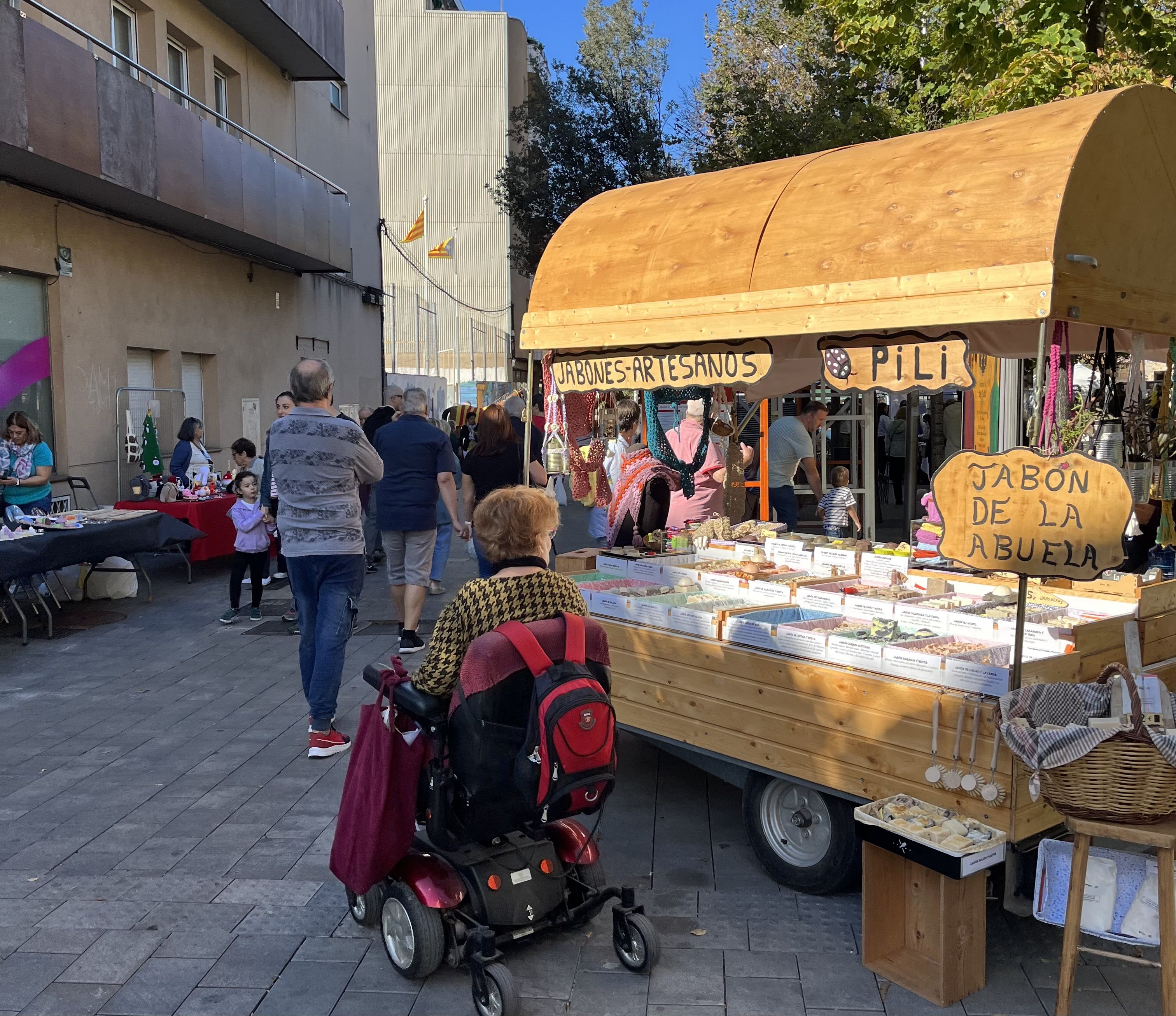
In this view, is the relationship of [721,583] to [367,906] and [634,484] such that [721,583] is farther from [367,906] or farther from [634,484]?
[367,906]

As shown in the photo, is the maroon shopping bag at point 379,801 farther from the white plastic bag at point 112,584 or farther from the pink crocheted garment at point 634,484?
the white plastic bag at point 112,584

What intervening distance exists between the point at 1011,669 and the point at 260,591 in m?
7.31

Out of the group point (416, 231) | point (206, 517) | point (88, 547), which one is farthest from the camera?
point (416, 231)

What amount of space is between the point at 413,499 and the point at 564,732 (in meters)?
4.82

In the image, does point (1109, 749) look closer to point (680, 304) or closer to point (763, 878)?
point (763, 878)

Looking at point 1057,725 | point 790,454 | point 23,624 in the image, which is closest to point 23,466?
point 23,624

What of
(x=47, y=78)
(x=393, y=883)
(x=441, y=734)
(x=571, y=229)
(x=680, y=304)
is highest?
(x=47, y=78)

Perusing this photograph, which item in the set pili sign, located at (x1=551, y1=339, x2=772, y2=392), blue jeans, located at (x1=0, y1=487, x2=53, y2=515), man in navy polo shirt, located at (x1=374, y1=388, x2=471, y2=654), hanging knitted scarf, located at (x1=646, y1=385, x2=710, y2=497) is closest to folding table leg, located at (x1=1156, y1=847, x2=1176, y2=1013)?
pili sign, located at (x1=551, y1=339, x2=772, y2=392)

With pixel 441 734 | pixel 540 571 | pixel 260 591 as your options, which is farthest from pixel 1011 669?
pixel 260 591

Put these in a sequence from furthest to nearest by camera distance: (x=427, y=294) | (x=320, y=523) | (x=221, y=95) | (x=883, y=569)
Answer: (x=427, y=294) < (x=221, y=95) < (x=320, y=523) < (x=883, y=569)

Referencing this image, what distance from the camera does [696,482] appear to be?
752 cm

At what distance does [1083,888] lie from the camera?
3025 mm

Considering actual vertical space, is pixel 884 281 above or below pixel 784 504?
above

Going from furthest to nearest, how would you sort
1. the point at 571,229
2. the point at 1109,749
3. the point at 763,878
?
the point at 571,229
the point at 763,878
the point at 1109,749
